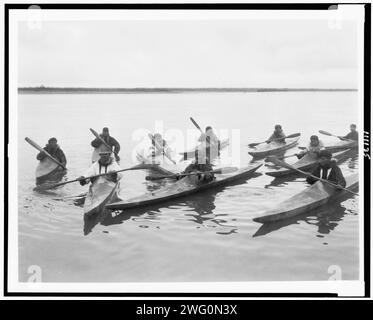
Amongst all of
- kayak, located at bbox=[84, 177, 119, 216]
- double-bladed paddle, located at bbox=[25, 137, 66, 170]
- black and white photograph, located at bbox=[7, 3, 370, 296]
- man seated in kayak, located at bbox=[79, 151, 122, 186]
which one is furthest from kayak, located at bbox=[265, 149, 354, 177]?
double-bladed paddle, located at bbox=[25, 137, 66, 170]

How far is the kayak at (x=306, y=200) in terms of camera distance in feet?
20.1

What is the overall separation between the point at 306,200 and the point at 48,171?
15.7 feet

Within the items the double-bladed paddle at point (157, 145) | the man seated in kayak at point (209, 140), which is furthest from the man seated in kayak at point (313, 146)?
the double-bladed paddle at point (157, 145)

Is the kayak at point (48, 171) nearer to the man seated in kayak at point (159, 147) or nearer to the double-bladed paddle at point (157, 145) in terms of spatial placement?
the man seated in kayak at point (159, 147)

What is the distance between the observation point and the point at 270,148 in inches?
393

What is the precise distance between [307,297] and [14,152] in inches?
168

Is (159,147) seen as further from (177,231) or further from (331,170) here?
(331,170)

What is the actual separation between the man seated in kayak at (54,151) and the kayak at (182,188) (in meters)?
2.45

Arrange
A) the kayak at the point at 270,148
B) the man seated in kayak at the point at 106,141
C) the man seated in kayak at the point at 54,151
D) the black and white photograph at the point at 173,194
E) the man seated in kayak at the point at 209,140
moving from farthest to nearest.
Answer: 1. the kayak at the point at 270,148
2. the man seated in kayak at the point at 106,141
3. the man seated in kayak at the point at 209,140
4. the man seated in kayak at the point at 54,151
5. the black and white photograph at the point at 173,194

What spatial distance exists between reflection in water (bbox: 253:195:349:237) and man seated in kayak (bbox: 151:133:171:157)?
8.36ft

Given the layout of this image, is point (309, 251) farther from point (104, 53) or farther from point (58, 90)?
point (58, 90)

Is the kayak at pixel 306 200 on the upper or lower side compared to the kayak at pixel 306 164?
lower

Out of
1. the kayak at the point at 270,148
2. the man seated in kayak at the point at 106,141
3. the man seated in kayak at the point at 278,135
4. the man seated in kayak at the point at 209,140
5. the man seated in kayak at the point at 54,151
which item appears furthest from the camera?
the man seated in kayak at the point at 278,135
